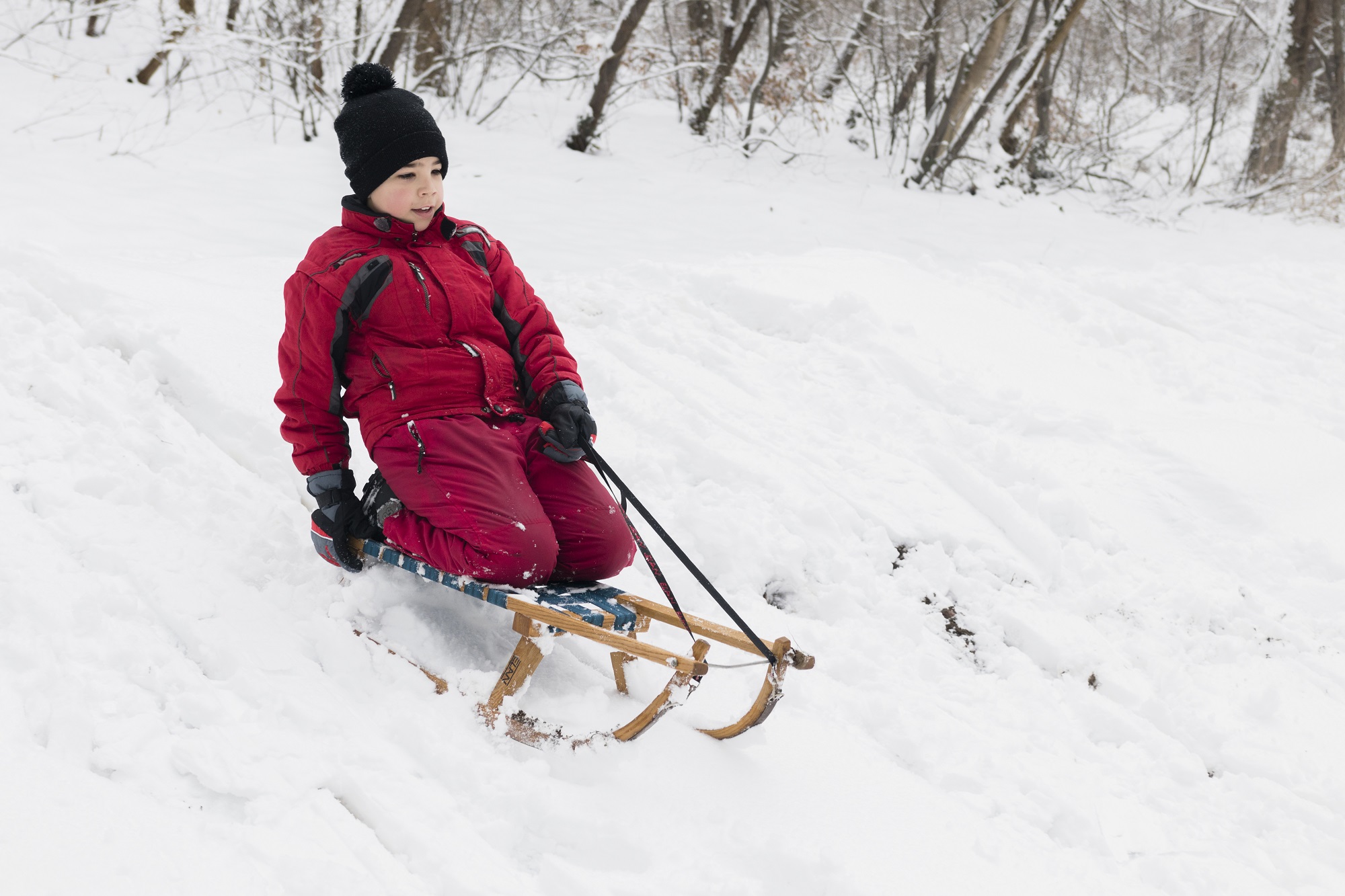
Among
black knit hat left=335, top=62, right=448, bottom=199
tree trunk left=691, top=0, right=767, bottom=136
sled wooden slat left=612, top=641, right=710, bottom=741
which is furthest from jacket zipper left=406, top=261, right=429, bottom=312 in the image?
tree trunk left=691, top=0, right=767, bottom=136

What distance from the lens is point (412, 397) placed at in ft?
7.75

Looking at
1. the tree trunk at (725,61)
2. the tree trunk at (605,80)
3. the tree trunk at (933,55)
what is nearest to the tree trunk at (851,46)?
the tree trunk at (933,55)

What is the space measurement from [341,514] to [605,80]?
609cm

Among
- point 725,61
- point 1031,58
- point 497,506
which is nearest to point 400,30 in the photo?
point 725,61

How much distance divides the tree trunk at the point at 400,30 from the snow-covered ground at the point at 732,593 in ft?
7.77

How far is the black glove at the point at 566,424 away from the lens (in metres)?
2.34

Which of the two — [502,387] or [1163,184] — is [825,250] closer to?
[502,387]

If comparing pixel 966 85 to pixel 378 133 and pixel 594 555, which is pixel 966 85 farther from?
pixel 594 555

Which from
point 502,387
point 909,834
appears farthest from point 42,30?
point 909,834

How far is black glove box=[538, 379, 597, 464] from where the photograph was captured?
2.34 m

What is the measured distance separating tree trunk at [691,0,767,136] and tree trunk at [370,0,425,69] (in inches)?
115

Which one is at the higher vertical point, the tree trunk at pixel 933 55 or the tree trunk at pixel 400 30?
the tree trunk at pixel 933 55

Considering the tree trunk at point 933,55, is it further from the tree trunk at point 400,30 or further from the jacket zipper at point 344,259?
the jacket zipper at point 344,259

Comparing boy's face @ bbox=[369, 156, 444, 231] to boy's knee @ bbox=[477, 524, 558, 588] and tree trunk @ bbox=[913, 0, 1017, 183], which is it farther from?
tree trunk @ bbox=[913, 0, 1017, 183]
